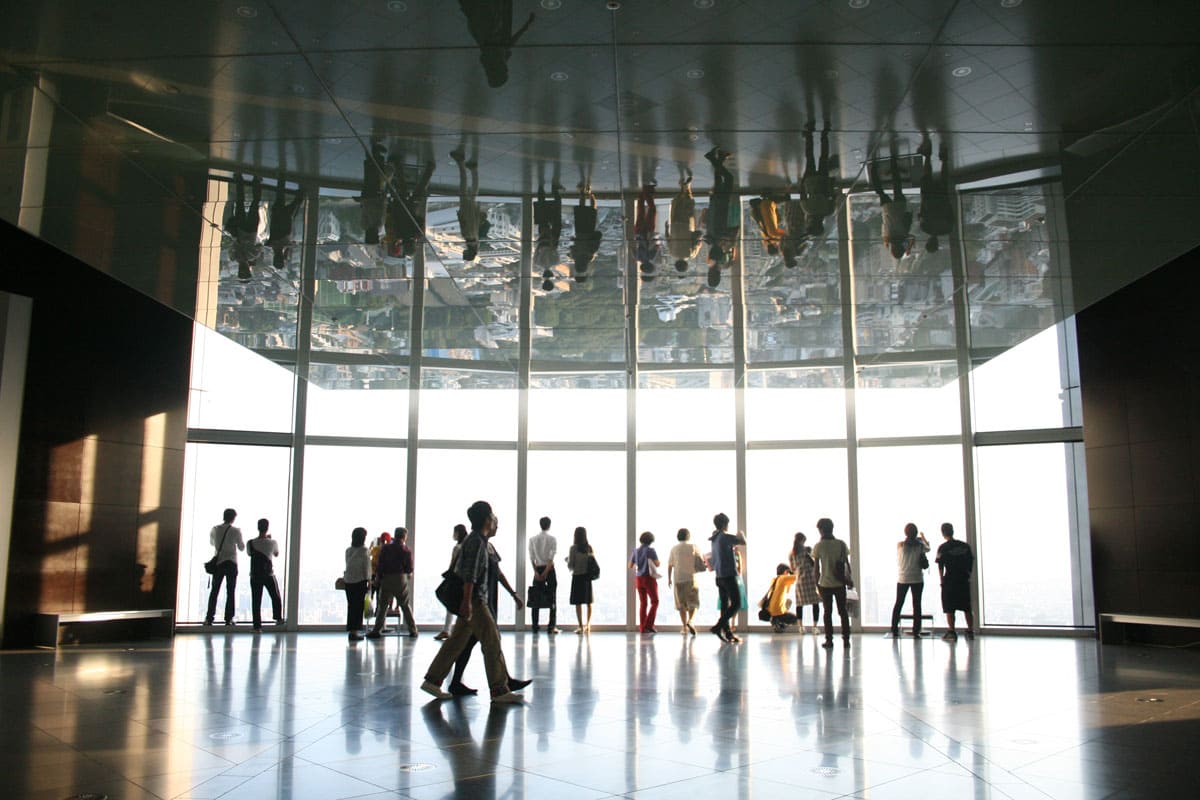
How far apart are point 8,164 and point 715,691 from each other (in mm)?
6652

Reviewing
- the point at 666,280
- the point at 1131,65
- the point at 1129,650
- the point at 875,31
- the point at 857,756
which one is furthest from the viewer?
the point at 1129,650

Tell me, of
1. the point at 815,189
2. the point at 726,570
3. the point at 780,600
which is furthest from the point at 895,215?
the point at 780,600

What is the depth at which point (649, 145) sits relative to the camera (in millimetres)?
6582

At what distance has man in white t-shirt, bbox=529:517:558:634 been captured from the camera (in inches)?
547

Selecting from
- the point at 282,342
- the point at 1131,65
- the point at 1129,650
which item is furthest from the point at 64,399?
the point at 1129,650

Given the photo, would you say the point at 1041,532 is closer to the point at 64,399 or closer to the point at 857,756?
the point at 857,756

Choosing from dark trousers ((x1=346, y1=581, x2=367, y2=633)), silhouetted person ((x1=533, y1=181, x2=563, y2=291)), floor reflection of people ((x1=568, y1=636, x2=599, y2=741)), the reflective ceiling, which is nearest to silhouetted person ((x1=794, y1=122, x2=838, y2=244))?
the reflective ceiling

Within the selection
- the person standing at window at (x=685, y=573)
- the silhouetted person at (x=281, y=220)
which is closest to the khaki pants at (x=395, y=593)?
the person standing at window at (x=685, y=573)

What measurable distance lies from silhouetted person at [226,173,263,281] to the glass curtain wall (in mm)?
1709

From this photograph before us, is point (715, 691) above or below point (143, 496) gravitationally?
below

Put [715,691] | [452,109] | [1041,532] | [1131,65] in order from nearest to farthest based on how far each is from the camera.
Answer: [1131,65], [452,109], [715,691], [1041,532]

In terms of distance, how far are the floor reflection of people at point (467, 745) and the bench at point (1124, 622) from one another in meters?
8.96

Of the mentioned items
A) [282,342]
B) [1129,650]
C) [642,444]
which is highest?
[282,342]

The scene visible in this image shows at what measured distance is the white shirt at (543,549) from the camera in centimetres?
1390
